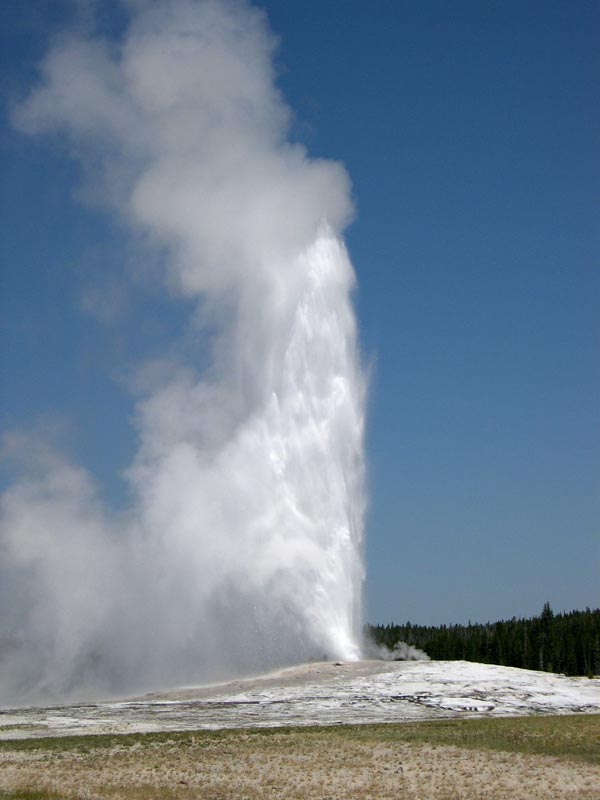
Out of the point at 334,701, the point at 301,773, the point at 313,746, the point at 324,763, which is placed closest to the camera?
the point at 301,773

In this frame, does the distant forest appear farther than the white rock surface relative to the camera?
Yes

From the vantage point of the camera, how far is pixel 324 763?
82.7ft

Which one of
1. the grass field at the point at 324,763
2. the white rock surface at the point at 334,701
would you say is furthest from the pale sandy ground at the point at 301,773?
the white rock surface at the point at 334,701

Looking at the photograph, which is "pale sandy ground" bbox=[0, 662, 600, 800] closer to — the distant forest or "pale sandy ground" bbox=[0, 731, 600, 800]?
"pale sandy ground" bbox=[0, 731, 600, 800]

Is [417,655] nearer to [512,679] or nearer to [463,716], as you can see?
[512,679]

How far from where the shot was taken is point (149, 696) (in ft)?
154

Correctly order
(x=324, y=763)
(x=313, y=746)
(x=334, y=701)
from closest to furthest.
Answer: (x=324, y=763), (x=313, y=746), (x=334, y=701)

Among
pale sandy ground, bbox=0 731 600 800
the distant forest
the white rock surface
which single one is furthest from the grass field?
the distant forest

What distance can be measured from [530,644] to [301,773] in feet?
263

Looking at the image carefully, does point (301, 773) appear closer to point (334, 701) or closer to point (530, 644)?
point (334, 701)

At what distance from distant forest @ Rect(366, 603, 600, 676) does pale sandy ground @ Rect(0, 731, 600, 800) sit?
6453 cm

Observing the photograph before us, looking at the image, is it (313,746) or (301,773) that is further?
(313,746)

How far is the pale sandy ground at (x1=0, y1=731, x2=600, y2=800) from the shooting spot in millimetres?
21688

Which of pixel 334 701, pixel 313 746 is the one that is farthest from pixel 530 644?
pixel 313 746
